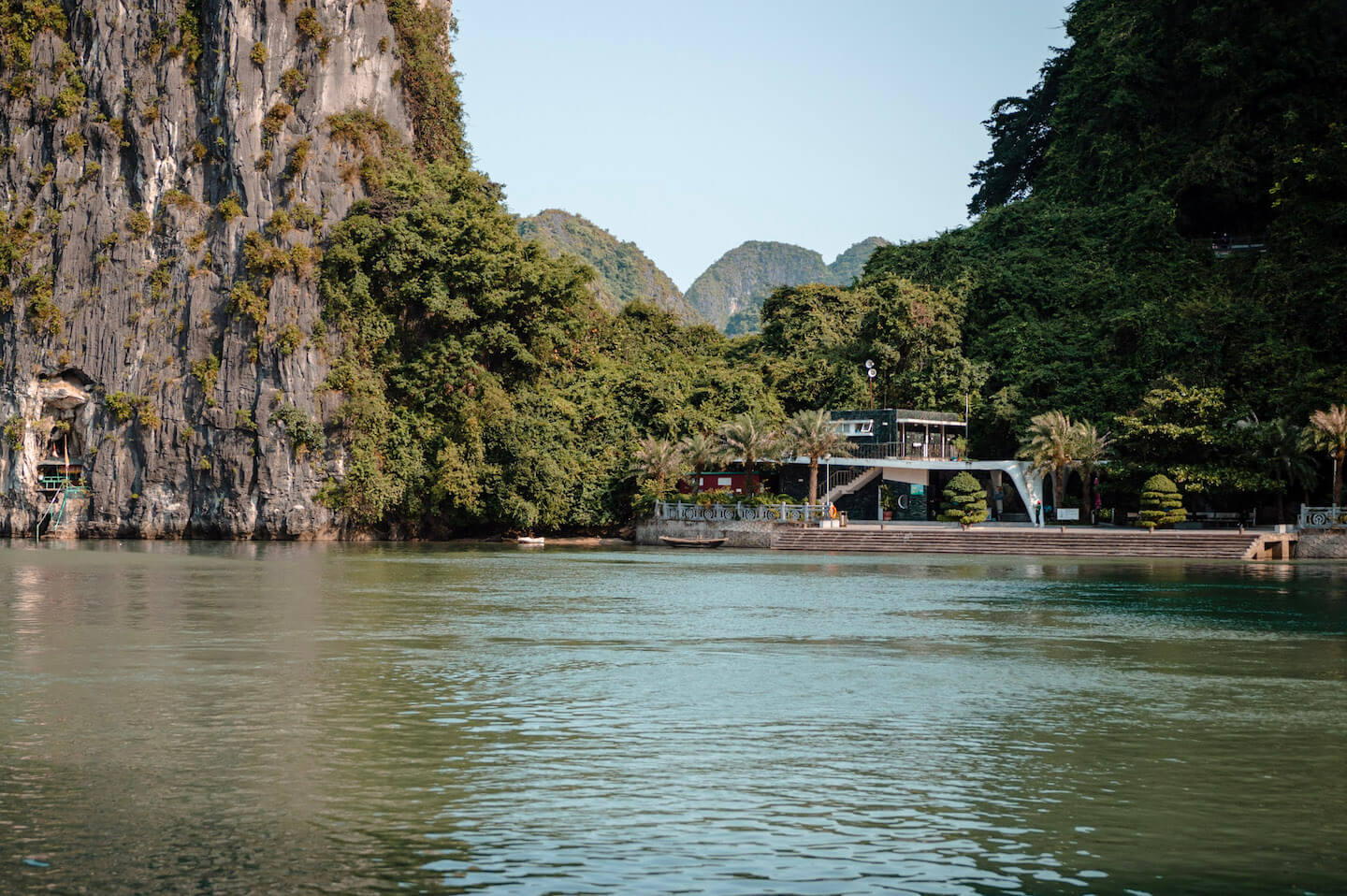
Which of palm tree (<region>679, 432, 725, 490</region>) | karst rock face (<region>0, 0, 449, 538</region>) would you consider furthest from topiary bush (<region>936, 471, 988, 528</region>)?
karst rock face (<region>0, 0, 449, 538</region>)

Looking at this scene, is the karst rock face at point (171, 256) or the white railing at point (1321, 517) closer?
the white railing at point (1321, 517)

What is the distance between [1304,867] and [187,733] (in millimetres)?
11167

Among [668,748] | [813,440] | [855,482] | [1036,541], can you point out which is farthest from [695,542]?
[668,748]

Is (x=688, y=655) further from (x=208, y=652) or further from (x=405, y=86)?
(x=405, y=86)

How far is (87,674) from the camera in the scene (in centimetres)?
1891

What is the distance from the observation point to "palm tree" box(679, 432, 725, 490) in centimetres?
6366

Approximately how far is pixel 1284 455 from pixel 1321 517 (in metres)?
2.72

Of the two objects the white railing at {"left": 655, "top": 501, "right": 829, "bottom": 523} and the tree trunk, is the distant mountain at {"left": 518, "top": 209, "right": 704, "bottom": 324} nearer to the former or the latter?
the white railing at {"left": 655, "top": 501, "right": 829, "bottom": 523}

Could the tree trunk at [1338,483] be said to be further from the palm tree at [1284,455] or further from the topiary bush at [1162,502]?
the topiary bush at [1162,502]

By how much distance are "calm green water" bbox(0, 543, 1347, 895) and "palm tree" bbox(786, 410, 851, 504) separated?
29760 mm

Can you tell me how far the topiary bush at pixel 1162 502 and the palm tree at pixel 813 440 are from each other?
13.6 metres

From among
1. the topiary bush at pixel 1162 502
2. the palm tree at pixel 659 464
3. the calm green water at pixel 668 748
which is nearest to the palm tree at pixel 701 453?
the palm tree at pixel 659 464

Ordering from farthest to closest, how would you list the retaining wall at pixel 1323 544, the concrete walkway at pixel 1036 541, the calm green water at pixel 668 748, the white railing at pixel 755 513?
the white railing at pixel 755 513
the concrete walkway at pixel 1036 541
the retaining wall at pixel 1323 544
the calm green water at pixel 668 748

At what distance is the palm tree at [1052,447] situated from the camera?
57.7 metres
